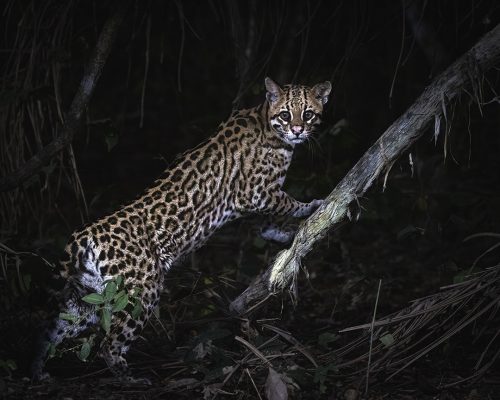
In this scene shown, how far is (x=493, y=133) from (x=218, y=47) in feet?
16.5

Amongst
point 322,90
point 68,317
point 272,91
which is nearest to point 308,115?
point 322,90

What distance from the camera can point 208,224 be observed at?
661 cm

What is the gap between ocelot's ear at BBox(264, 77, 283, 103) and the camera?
6680 millimetres

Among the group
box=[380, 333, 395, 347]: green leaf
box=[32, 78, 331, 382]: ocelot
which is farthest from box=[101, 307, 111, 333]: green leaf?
box=[380, 333, 395, 347]: green leaf

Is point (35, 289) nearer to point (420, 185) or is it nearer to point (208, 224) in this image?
point (208, 224)

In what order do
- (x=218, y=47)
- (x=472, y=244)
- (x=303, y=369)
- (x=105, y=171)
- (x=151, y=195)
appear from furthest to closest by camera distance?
1. (x=218, y=47)
2. (x=105, y=171)
3. (x=472, y=244)
4. (x=151, y=195)
5. (x=303, y=369)

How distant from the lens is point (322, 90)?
672 centimetres

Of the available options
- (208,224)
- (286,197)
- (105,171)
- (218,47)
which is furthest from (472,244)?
(218,47)

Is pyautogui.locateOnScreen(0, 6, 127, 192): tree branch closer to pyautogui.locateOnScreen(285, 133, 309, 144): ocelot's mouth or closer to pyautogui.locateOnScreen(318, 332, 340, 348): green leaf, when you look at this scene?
pyautogui.locateOnScreen(285, 133, 309, 144): ocelot's mouth

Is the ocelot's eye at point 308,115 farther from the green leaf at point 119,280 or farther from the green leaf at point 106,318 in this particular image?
the green leaf at point 106,318

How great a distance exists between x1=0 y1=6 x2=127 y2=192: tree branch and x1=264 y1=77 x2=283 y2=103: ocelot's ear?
1.32 meters

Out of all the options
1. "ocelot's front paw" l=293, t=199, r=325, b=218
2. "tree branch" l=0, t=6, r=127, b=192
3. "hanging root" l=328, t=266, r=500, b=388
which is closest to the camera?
"hanging root" l=328, t=266, r=500, b=388

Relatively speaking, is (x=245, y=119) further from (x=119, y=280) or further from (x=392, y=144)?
(x=119, y=280)

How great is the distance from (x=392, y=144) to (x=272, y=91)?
162cm
